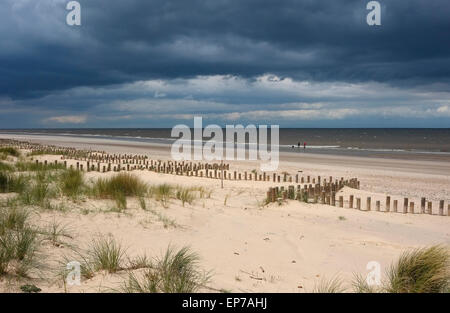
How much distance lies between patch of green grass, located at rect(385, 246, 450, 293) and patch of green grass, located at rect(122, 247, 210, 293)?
2.22m

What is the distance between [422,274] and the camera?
4297 mm

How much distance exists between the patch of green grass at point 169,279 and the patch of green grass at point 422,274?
2.22m

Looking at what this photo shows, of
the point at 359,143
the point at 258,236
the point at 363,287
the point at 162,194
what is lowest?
the point at 258,236

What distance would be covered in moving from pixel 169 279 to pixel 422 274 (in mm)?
2971

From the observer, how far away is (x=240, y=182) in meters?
14.4

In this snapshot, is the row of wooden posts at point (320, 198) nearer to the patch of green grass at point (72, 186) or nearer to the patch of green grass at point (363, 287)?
the patch of green grass at point (72, 186)

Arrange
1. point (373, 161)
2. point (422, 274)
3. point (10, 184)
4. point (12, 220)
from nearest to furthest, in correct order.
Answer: point (422, 274) → point (12, 220) → point (10, 184) → point (373, 161)

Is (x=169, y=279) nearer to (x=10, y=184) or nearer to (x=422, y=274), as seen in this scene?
(x=422, y=274)

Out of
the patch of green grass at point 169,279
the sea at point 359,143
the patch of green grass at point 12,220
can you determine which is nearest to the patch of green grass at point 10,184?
the patch of green grass at point 12,220

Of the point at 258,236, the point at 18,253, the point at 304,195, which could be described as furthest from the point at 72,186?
the point at 304,195

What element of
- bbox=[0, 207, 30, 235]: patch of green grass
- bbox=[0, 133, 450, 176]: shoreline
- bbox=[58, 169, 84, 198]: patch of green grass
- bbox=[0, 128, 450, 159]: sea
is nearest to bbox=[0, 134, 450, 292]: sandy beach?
bbox=[0, 207, 30, 235]: patch of green grass

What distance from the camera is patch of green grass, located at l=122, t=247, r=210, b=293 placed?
372 centimetres
